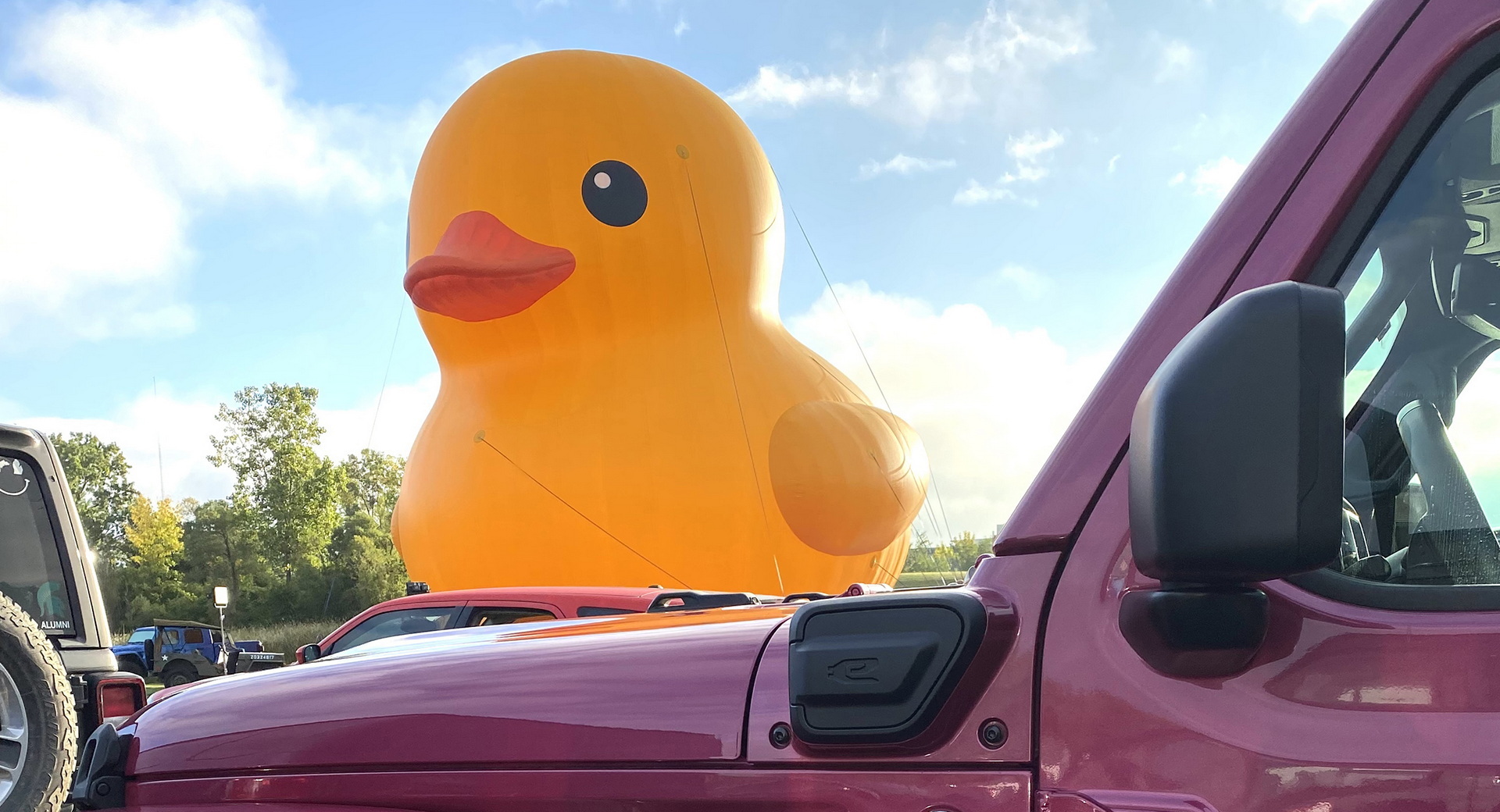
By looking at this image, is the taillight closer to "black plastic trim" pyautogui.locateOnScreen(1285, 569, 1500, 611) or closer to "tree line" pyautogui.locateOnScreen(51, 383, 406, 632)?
"black plastic trim" pyautogui.locateOnScreen(1285, 569, 1500, 611)

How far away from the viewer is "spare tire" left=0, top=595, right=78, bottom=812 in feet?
12.0

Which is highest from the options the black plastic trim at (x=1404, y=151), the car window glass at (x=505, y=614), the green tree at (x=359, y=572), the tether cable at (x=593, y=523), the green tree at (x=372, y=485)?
the green tree at (x=372, y=485)

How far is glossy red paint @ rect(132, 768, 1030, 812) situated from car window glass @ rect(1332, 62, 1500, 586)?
43 cm

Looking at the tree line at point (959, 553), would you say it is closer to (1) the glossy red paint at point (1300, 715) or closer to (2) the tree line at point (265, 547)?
(1) the glossy red paint at point (1300, 715)

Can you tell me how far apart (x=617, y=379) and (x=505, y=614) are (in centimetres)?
434

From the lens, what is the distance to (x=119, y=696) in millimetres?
4418

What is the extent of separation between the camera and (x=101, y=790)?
1.58m

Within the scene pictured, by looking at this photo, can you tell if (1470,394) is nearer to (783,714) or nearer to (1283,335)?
(1283,335)

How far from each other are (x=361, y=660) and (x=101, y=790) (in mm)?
405

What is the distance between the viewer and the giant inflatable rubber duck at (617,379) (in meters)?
9.33

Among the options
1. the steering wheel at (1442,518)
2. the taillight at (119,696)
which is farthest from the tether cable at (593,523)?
the steering wheel at (1442,518)

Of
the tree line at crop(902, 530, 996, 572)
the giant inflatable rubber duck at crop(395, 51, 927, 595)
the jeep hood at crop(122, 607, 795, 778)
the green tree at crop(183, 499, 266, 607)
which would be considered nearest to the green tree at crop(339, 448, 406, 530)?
the green tree at crop(183, 499, 266, 607)

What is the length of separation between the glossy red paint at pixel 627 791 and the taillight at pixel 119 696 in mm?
3418

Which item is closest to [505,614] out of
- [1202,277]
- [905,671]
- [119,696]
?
[119,696]
